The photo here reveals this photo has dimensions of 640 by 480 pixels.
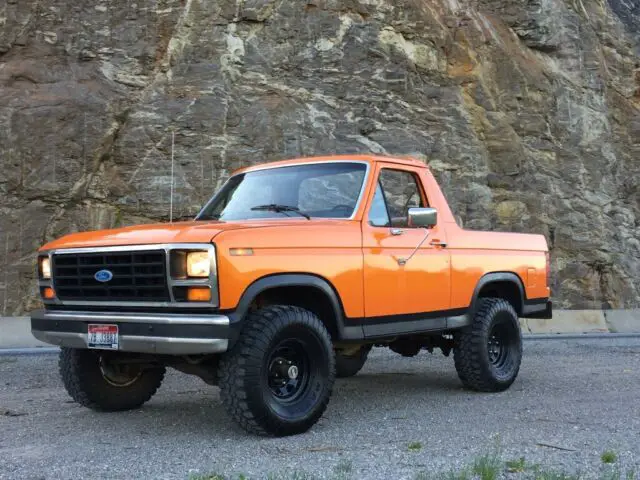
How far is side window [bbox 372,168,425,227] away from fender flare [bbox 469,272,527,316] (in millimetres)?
981

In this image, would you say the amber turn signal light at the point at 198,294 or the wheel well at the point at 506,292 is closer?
the amber turn signal light at the point at 198,294

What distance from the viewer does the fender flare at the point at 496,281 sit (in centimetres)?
743

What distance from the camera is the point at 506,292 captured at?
27.1 feet

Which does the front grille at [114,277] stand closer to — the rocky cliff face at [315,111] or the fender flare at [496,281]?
the fender flare at [496,281]

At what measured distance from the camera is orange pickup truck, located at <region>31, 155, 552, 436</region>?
5.20m

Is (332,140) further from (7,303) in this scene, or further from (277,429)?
(277,429)

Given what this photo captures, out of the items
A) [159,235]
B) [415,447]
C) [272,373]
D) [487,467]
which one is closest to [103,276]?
[159,235]

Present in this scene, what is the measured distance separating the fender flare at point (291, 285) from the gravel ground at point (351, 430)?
0.74 meters

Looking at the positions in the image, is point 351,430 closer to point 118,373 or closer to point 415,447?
point 415,447

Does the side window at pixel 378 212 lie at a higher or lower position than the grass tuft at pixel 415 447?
higher

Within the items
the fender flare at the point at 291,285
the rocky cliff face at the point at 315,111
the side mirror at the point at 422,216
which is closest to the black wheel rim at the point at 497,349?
the side mirror at the point at 422,216

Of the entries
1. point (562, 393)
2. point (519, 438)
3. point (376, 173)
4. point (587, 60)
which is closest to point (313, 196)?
point (376, 173)

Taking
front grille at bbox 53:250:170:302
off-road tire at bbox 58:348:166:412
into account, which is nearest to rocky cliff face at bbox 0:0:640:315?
off-road tire at bbox 58:348:166:412

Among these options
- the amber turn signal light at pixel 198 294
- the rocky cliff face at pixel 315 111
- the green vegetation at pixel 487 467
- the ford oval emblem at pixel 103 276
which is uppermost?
the rocky cliff face at pixel 315 111
